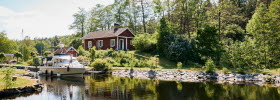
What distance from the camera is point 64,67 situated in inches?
960

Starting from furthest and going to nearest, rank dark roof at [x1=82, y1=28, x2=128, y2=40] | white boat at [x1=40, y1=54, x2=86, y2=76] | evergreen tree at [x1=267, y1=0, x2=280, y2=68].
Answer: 1. dark roof at [x1=82, y1=28, x2=128, y2=40]
2. white boat at [x1=40, y1=54, x2=86, y2=76]
3. evergreen tree at [x1=267, y1=0, x2=280, y2=68]

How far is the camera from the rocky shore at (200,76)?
18.6 metres

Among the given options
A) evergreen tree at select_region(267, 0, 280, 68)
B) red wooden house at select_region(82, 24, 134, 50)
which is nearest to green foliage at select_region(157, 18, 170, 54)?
red wooden house at select_region(82, 24, 134, 50)

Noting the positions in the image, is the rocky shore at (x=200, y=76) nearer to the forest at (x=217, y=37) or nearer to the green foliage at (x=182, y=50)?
the forest at (x=217, y=37)

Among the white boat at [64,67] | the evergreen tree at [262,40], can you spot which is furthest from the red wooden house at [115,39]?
the evergreen tree at [262,40]

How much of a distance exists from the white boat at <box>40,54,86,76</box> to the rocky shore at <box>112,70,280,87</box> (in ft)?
15.8

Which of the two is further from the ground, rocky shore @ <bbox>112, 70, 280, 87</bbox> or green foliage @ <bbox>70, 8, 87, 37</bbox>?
green foliage @ <bbox>70, 8, 87, 37</bbox>

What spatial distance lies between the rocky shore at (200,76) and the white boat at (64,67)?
4.83 metres

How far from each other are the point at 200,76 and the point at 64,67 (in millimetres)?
15800

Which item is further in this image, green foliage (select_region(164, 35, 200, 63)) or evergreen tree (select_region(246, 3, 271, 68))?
green foliage (select_region(164, 35, 200, 63))

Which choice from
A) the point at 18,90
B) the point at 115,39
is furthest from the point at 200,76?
the point at 115,39

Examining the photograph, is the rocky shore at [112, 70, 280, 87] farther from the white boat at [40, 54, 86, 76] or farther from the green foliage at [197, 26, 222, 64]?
the green foliage at [197, 26, 222, 64]

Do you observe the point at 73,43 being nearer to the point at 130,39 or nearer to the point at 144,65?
the point at 130,39

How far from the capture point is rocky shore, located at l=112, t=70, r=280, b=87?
1859 cm
